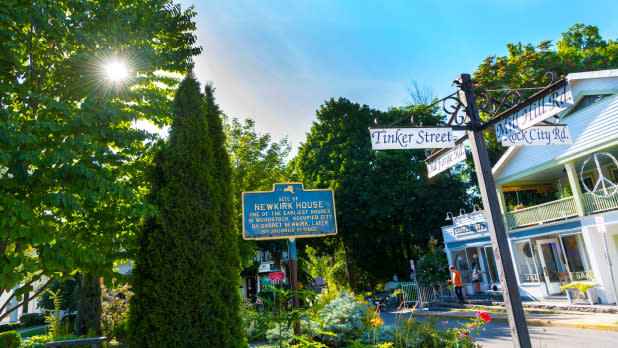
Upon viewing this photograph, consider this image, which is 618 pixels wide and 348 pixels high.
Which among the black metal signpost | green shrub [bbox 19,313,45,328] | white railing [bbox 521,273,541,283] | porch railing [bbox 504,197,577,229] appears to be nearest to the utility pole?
the black metal signpost

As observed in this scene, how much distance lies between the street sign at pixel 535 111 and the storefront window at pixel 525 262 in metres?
15.6

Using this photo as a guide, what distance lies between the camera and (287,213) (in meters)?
6.36

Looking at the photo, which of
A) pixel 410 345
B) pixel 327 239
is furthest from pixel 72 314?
pixel 410 345

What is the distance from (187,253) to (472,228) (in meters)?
19.0

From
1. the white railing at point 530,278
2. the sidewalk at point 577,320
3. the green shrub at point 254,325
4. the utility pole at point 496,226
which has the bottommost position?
the sidewalk at point 577,320

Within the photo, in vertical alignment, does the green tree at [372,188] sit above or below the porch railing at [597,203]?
above

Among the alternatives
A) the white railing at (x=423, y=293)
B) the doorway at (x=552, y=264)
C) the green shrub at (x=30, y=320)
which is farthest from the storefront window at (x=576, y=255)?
the green shrub at (x=30, y=320)

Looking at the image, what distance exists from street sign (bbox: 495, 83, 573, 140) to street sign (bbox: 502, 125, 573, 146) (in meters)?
0.15

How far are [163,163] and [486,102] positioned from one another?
533cm

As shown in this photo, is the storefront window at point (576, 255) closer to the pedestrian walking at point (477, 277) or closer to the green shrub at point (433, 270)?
the pedestrian walking at point (477, 277)

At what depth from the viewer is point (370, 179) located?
1008 inches

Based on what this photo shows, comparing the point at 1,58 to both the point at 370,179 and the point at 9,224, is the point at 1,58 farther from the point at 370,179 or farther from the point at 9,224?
the point at 370,179

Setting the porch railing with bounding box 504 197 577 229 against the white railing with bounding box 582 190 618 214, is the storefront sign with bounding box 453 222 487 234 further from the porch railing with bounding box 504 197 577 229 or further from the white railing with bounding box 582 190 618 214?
the white railing with bounding box 582 190 618 214

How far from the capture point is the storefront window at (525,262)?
1741 cm
